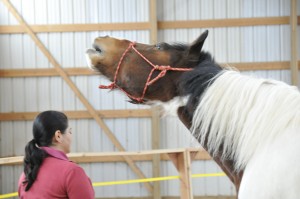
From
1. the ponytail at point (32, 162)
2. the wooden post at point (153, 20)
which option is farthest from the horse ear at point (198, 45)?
the wooden post at point (153, 20)

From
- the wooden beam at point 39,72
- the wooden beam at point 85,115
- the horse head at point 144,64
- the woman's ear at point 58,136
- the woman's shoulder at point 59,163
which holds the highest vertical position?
the horse head at point 144,64

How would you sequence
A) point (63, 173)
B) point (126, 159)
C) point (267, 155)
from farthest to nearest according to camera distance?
point (126, 159)
point (63, 173)
point (267, 155)

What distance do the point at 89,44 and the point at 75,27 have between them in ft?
1.19

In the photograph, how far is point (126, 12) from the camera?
6.86 m

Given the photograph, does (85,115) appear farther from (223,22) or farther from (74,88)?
(223,22)

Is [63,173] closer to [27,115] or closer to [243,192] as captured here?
[243,192]

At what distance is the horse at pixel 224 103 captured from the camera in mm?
1141

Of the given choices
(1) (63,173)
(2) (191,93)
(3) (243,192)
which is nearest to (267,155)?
(3) (243,192)

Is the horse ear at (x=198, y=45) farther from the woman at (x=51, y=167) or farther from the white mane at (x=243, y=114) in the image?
the woman at (x=51, y=167)

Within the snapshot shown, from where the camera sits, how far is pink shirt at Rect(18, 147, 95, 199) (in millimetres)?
1521

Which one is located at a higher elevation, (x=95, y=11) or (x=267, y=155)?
(x=95, y=11)

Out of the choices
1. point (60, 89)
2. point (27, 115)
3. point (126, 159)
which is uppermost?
point (60, 89)

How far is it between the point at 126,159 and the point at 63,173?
5317 mm

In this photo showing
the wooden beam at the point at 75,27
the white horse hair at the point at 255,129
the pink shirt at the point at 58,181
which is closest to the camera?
the white horse hair at the point at 255,129
